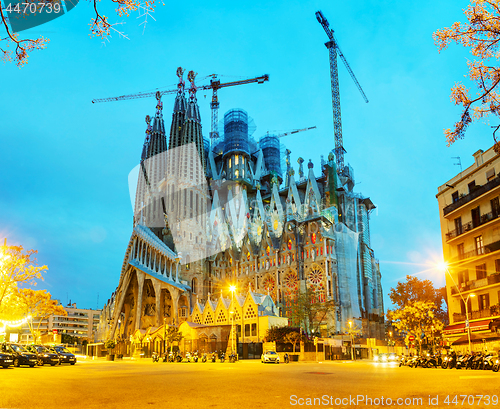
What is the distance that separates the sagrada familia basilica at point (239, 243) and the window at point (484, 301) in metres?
26.4

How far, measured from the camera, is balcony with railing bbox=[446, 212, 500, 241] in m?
38.3

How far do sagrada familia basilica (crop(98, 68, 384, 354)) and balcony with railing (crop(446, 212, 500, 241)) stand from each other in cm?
2500

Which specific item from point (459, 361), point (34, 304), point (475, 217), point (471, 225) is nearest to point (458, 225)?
point (471, 225)

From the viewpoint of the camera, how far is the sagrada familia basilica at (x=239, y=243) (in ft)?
256

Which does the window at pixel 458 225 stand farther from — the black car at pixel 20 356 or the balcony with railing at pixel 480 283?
the black car at pixel 20 356

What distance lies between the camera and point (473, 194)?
40.2 meters

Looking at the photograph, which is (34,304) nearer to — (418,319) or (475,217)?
(418,319)

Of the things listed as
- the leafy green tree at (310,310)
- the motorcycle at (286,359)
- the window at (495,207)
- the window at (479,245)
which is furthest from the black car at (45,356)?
the leafy green tree at (310,310)

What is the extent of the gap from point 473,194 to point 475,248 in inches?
198

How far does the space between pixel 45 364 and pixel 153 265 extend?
2362 inches

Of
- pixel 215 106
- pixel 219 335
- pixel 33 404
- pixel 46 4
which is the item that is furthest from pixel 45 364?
pixel 215 106

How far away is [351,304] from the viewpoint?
252 ft

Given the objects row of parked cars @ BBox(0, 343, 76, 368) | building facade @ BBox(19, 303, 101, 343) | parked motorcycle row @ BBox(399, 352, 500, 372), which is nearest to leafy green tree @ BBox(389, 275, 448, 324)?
parked motorcycle row @ BBox(399, 352, 500, 372)

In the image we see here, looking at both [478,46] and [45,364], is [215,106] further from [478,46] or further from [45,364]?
[478,46]
